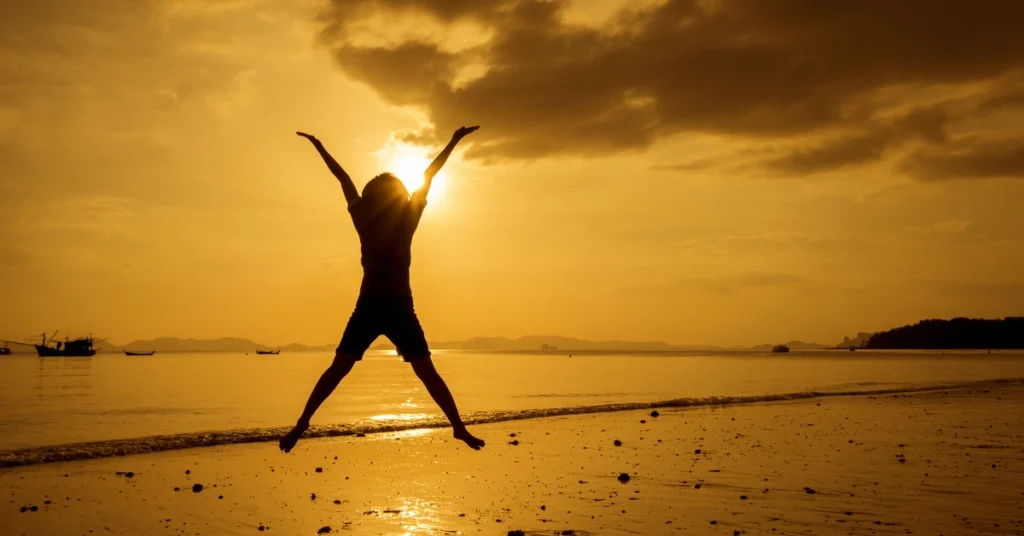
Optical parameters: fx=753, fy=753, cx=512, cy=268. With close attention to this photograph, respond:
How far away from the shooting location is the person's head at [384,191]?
21.5ft

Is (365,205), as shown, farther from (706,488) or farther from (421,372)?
(706,488)

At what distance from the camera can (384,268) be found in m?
6.56

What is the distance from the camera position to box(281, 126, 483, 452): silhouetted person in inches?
257

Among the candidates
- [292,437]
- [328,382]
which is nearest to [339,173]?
[328,382]

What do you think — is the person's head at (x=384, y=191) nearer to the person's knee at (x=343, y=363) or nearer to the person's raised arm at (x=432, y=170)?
the person's raised arm at (x=432, y=170)

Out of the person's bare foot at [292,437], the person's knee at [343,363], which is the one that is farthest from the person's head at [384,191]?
the person's bare foot at [292,437]

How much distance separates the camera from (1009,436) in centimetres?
2105

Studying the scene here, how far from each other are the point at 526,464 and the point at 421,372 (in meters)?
11.2

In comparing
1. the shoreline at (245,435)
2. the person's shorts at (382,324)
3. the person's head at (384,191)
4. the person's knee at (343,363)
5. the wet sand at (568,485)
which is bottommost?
the shoreline at (245,435)

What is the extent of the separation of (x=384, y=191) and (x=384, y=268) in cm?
67

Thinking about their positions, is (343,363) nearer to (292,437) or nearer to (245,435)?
(292,437)

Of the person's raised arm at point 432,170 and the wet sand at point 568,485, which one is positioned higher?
the person's raised arm at point 432,170

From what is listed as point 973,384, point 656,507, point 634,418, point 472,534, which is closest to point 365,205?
point 472,534

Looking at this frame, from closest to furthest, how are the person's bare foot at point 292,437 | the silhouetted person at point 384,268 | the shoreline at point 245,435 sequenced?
the silhouetted person at point 384,268 < the person's bare foot at point 292,437 < the shoreline at point 245,435
